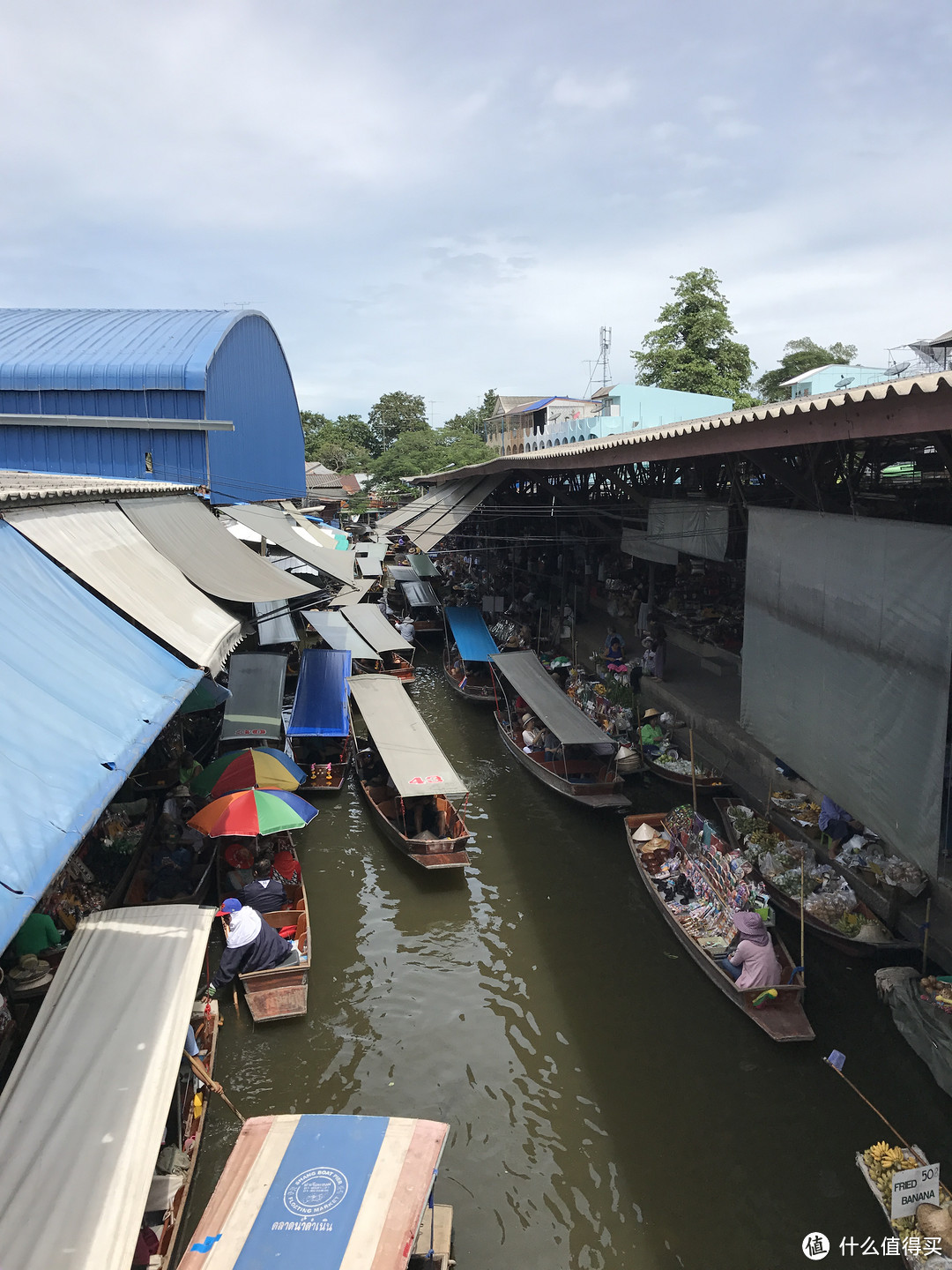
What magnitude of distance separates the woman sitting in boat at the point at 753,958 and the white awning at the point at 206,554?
22.0ft

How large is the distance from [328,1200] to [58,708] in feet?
11.0

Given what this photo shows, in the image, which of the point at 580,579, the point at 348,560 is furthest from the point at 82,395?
the point at 580,579

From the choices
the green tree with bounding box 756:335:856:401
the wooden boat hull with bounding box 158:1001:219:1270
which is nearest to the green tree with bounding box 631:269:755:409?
the green tree with bounding box 756:335:856:401

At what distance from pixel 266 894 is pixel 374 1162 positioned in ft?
15.0

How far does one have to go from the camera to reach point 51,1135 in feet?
13.7

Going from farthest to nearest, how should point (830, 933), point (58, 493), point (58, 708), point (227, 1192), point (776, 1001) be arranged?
point (58, 493), point (830, 933), point (776, 1001), point (58, 708), point (227, 1192)

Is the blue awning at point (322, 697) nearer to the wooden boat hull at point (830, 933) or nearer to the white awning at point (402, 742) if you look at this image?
the white awning at point (402, 742)

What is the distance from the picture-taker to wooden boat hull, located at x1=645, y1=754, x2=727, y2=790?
1191 cm

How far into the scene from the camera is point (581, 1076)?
7047 mm

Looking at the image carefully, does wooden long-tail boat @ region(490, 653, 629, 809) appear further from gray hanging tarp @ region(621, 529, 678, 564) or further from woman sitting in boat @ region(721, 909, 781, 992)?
woman sitting in boat @ region(721, 909, 781, 992)

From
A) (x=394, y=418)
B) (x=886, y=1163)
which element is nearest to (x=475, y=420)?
(x=394, y=418)

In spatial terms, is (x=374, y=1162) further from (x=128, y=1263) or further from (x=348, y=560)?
(x=348, y=560)

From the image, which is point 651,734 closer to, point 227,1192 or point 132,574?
point 132,574

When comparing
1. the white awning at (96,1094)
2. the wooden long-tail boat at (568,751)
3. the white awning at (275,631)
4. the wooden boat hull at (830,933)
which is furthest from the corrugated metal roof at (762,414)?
the white awning at (275,631)
